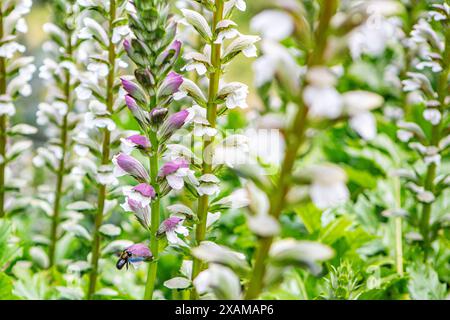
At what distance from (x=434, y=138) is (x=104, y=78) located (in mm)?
1240

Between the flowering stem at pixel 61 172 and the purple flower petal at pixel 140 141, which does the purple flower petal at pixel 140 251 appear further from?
the flowering stem at pixel 61 172

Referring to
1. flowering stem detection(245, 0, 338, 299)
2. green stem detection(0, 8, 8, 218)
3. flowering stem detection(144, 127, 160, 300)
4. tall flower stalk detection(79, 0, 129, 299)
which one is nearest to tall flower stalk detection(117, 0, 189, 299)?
flowering stem detection(144, 127, 160, 300)

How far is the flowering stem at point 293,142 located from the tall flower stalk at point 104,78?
0.89 metres

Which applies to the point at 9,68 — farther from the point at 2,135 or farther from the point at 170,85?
the point at 170,85

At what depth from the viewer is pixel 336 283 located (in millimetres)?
1720

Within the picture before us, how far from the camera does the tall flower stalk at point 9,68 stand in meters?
2.05

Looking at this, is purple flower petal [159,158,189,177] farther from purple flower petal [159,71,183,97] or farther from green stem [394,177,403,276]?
green stem [394,177,403,276]

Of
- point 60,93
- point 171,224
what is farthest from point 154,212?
point 60,93

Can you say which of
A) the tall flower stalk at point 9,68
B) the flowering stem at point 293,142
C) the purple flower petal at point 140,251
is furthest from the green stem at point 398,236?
the tall flower stalk at point 9,68

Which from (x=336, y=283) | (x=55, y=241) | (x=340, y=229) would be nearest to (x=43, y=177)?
(x=55, y=241)

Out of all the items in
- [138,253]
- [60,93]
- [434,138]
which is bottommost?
[138,253]

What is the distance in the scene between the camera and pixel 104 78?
6.38 feet

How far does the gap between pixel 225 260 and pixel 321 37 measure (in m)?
0.44

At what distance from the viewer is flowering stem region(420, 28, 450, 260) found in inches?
84.0
